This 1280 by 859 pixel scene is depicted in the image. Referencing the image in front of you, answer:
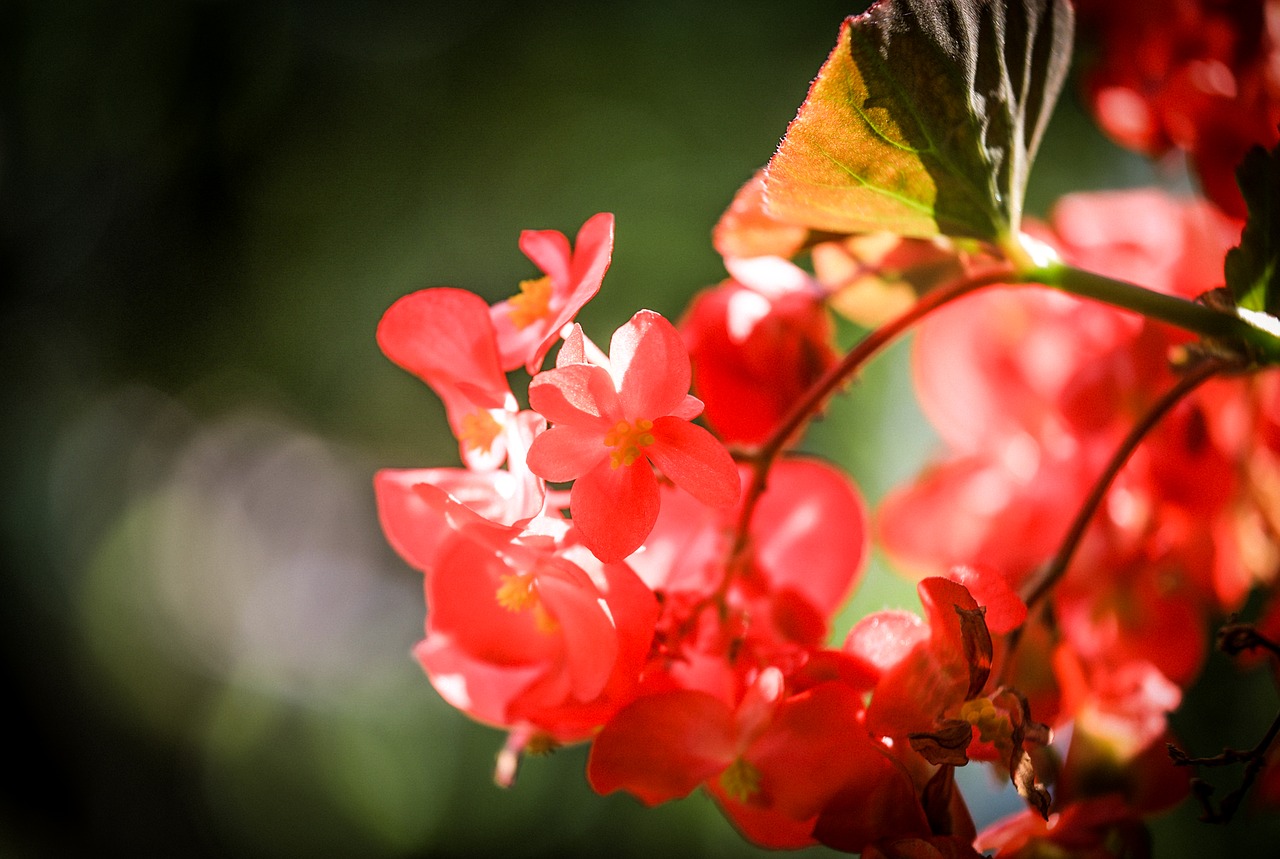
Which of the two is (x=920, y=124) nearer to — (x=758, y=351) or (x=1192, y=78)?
(x=758, y=351)

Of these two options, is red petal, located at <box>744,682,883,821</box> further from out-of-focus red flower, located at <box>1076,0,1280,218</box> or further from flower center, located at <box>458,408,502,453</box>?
out-of-focus red flower, located at <box>1076,0,1280,218</box>

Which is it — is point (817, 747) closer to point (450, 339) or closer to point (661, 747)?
point (661, 747)

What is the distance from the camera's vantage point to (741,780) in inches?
11.3

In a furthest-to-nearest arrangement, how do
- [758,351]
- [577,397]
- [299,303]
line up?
[299,303], [758,351], [577,397]

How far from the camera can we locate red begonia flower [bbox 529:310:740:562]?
249 millimetres

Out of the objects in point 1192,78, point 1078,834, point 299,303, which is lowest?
point 299,303

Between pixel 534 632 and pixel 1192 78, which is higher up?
pixel 1192 78

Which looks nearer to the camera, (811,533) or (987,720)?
(987,720)

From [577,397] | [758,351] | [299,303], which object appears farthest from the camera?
[299,303]

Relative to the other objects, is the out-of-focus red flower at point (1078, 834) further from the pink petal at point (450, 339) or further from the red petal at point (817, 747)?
the pink petal at point (450, 339)

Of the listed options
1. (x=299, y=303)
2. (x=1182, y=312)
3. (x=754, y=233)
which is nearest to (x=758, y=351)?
(x=754, y=233)

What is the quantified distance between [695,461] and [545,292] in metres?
0.08

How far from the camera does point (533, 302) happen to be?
30cm

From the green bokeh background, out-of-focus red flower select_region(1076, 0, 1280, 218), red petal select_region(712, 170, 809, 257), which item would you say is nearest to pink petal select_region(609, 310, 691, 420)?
red petal select_region(712, 170, 809, 257)
